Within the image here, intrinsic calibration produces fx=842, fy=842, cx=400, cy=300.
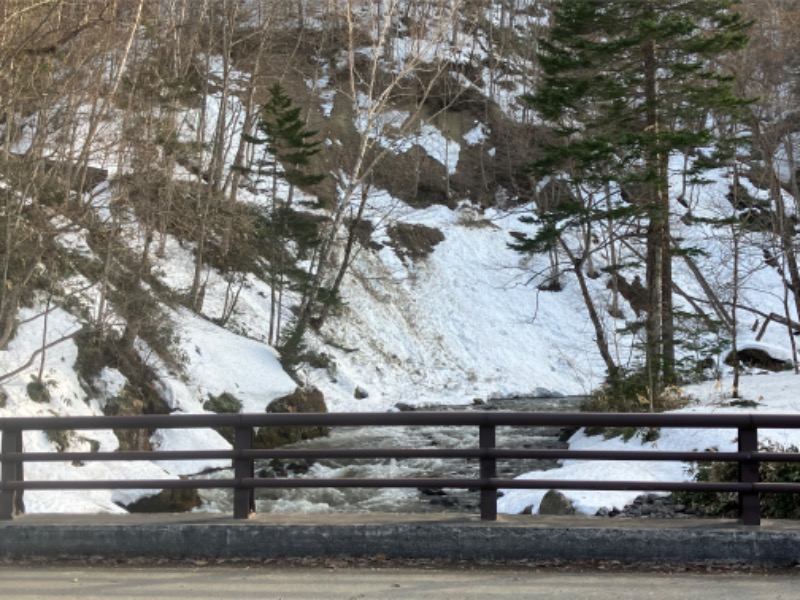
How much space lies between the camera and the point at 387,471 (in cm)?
1844

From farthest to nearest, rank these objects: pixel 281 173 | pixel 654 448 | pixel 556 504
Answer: pixel 281 173
pixel 654 448
pixel 556 504

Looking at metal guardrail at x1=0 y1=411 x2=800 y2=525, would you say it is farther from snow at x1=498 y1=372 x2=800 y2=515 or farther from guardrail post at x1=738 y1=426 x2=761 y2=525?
snow at x1=498 y1=372 x2=800 y2=515

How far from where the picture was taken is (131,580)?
6152 millimetres

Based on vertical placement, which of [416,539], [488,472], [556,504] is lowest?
[556,504]

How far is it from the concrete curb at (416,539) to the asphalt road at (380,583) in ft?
0.69

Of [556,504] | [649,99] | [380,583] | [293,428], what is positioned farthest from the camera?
[293,428]

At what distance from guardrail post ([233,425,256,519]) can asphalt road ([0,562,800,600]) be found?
623mm

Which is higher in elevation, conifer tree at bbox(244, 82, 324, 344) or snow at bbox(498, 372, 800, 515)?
conifer tree at bbox(244, 82, 324, 344)

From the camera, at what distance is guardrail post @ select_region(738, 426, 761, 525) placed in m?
6.62

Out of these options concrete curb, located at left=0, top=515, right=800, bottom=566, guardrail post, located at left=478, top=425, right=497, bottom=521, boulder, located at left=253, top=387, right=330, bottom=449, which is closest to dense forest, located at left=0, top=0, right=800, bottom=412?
boulder, located at left=253, top=387, right=330, bottom=449

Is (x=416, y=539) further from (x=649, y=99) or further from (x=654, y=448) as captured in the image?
(x=649, y=99)

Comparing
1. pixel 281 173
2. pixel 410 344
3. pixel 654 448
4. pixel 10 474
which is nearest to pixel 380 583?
pixel 10 474

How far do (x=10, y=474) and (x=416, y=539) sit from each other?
11.6 feet

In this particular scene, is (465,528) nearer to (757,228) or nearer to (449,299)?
(757,228)
